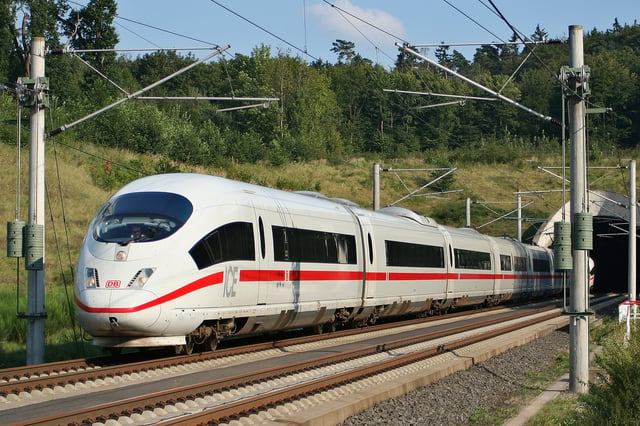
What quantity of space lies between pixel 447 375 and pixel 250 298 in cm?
384

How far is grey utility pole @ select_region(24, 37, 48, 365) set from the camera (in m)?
15.2

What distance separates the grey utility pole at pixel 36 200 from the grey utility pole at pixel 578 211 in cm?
893

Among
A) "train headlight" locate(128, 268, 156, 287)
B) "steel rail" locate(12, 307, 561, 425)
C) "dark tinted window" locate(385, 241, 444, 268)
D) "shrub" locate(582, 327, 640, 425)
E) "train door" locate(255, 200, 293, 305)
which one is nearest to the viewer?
"steel rail" locate(12, 307, 561, 425)

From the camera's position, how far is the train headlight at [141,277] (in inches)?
523

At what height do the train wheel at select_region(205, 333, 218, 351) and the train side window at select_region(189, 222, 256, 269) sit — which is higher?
the train side window at select_region(189, 222, 256, 269)

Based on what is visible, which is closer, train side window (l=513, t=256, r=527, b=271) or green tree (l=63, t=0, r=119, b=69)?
train side window (l=513, t=256, r=527, b=271)

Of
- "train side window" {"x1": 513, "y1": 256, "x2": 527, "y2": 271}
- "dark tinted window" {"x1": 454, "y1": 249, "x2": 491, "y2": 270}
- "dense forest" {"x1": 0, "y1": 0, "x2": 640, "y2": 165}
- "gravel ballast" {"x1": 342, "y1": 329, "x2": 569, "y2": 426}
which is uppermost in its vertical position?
"dense forest" {"x1": 0, "y1": 0, "x2": 640, "y2": 165}

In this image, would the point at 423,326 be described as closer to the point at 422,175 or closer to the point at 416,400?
the point at 416,400

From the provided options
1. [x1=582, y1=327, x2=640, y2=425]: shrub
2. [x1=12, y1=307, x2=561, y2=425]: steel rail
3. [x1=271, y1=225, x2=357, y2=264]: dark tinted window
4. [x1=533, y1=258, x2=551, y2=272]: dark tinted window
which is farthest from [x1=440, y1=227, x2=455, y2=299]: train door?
[x1=533, y1=258, x2=551, y2=272]: dark tinted window

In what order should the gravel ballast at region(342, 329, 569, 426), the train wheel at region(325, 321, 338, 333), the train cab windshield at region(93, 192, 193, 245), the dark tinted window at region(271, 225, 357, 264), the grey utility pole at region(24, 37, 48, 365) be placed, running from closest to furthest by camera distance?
the gravel ballast at region(342, 329, 569, 426), the train cab windshield at region(93, 192, 193, 245), the grey utility pole at region(24, 37, 48, 365), the dark tinted window at region(271, 225, 357, 264), the train wheel at region(325, 321, 338, 333)

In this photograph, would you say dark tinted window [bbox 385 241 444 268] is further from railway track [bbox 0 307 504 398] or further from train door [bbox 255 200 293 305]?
railway track [bbox 0 307 504 398]

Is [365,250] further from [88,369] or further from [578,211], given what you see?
[88,369]

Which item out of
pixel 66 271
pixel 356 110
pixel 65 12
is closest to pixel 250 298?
pixel 66 271

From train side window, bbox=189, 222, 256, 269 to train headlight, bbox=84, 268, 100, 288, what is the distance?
1542 mm
